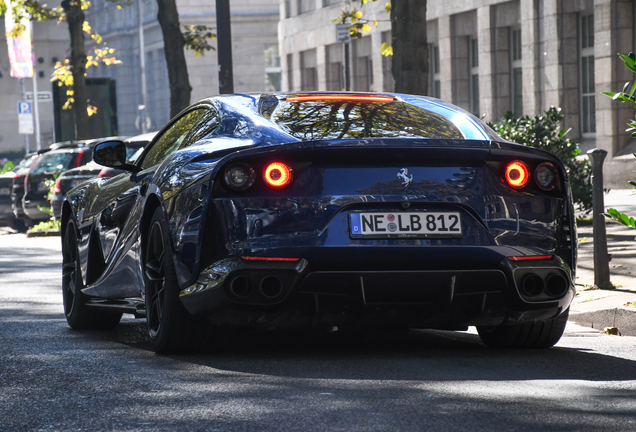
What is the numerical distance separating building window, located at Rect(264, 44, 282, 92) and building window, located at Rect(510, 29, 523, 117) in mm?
32047

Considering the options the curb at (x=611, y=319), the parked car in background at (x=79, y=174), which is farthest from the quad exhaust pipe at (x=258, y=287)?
the parked car in background at (x=79, y=174)

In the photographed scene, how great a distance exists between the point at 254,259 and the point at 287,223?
0.21 metres

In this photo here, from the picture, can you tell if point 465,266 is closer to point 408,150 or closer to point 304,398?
point 408,150

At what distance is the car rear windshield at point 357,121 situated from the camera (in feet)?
18.3

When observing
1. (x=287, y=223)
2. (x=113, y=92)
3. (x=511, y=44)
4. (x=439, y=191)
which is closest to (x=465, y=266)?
(x=439, y=191)

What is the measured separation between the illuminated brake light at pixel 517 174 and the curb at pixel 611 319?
223cm

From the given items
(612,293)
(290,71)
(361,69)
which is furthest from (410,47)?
(290,71)

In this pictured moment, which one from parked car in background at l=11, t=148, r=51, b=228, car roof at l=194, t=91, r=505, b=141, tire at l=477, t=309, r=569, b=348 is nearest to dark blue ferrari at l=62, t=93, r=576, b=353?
car roof at l=194, t=91, r=505, b=141

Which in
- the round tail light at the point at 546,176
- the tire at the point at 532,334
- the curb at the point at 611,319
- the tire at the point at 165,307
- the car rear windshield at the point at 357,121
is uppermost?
the car rear windshield at the point at 357,121

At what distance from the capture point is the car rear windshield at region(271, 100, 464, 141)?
18.3 feet

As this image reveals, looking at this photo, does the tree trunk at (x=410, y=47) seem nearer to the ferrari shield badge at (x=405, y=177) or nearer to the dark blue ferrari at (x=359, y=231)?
the dark blue ferrari at (x=359, y=231)

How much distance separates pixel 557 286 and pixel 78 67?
973 inches

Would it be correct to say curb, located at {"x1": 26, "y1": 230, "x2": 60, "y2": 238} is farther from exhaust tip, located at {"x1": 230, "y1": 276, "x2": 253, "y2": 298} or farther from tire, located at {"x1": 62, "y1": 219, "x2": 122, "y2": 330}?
exhaust tip, located at {"x1": 230, "y1": 276, "x2": 253, "y2": 298}

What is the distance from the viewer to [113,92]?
30.8m
